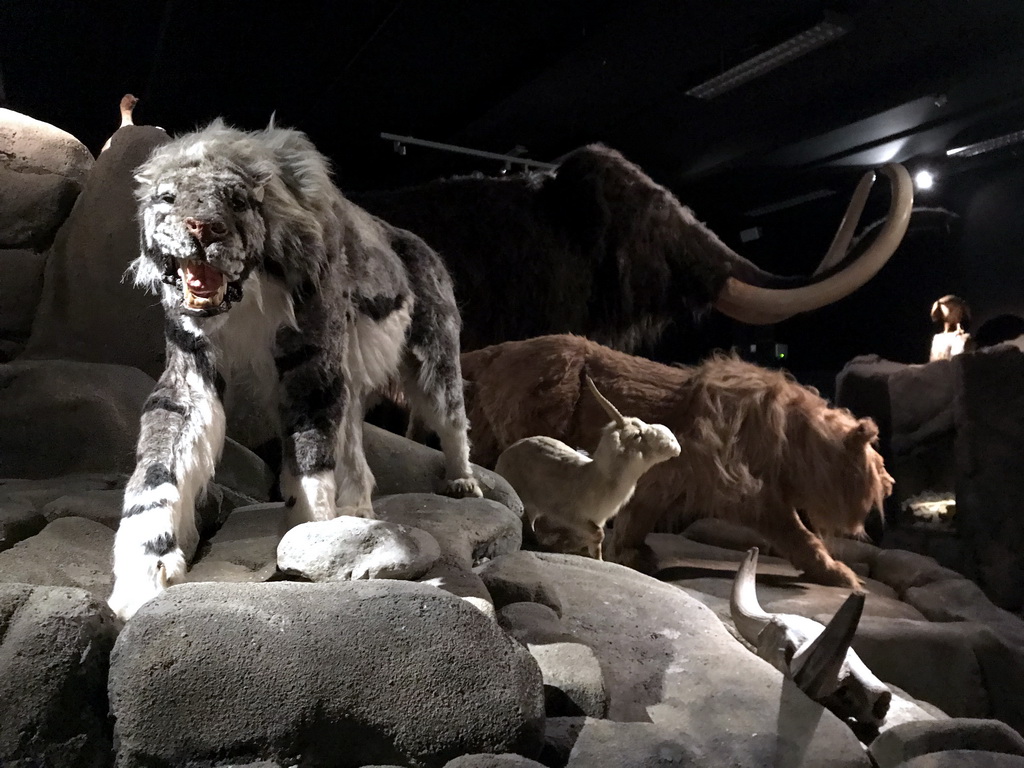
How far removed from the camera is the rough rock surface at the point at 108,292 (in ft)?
8.68

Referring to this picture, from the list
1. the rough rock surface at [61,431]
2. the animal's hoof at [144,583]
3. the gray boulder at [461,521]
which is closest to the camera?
the animal's hoof at [144,583]

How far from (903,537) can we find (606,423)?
1.30m

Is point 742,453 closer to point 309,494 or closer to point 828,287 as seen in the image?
point 828,287

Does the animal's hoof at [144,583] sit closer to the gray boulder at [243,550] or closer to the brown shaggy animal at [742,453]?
the gray boulder at [243,550]

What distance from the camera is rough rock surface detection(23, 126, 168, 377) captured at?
2.64 meters

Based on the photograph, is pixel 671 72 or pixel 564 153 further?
pixel 564 153

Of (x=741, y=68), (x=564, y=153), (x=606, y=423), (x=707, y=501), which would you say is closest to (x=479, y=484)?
(x=606, y=423)

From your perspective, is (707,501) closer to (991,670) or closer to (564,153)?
(991,670)

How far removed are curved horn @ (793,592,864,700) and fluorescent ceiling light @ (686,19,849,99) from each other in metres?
2.04

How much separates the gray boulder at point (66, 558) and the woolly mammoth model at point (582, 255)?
5.74 feet

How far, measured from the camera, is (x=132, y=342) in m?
2.66

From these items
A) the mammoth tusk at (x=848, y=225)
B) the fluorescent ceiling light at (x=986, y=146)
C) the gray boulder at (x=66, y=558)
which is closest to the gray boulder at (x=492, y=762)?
the gray boulder at (x=66, y=558)

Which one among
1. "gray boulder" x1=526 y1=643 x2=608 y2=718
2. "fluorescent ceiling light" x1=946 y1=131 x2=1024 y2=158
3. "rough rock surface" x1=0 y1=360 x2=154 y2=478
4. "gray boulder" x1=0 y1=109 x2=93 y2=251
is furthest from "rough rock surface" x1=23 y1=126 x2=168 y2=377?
"fluorescent ceiling light" x1=946 y1=131 x2=1024 y2=158

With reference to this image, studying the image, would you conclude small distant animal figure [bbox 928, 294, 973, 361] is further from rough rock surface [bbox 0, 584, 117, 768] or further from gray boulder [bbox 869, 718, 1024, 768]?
rough rock surface [bbox 0, 584, 117, 768]
